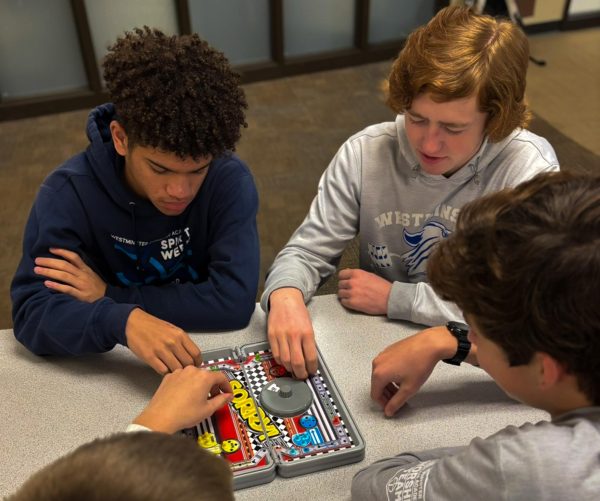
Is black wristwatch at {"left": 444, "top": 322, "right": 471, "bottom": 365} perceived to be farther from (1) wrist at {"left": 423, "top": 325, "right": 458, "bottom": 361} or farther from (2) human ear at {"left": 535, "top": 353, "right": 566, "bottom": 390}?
(2) human ear at {"left": 535, "top": 353, "right": 566, "bottom": 390}

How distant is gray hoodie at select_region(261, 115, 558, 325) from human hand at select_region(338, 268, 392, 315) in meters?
0.08

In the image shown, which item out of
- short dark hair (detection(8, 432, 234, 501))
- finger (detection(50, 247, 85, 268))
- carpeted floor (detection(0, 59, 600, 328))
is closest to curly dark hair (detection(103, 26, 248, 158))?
finger (detection(50, 247, 85, 268))

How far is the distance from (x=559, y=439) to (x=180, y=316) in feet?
2.19

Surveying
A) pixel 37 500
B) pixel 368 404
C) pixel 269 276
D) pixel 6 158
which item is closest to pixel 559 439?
pixel 368 404

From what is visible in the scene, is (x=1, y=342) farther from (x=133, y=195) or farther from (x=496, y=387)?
(x=496, y=387)

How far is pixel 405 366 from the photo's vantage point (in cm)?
88

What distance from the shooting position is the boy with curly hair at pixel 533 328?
0.55 meters

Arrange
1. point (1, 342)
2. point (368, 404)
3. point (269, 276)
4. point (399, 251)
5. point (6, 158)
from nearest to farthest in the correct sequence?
point (368, 404)
point (1, 342)
point (269, 276)
point (399, 251)
point (6, 158)

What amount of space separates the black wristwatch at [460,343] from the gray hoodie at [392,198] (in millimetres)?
254

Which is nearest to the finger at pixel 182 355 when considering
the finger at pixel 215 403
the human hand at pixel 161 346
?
the human hand at pixel 161 346

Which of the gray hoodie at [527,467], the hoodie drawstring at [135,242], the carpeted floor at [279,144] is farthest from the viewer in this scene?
the carpeted floor at [279,144]

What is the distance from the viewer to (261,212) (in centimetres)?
258

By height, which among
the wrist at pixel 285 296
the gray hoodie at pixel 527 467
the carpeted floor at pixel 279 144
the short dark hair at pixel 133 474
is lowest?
the carpeted floor at pixel 279 144

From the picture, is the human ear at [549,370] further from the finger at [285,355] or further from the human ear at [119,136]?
A: the human ear at [119,136]
